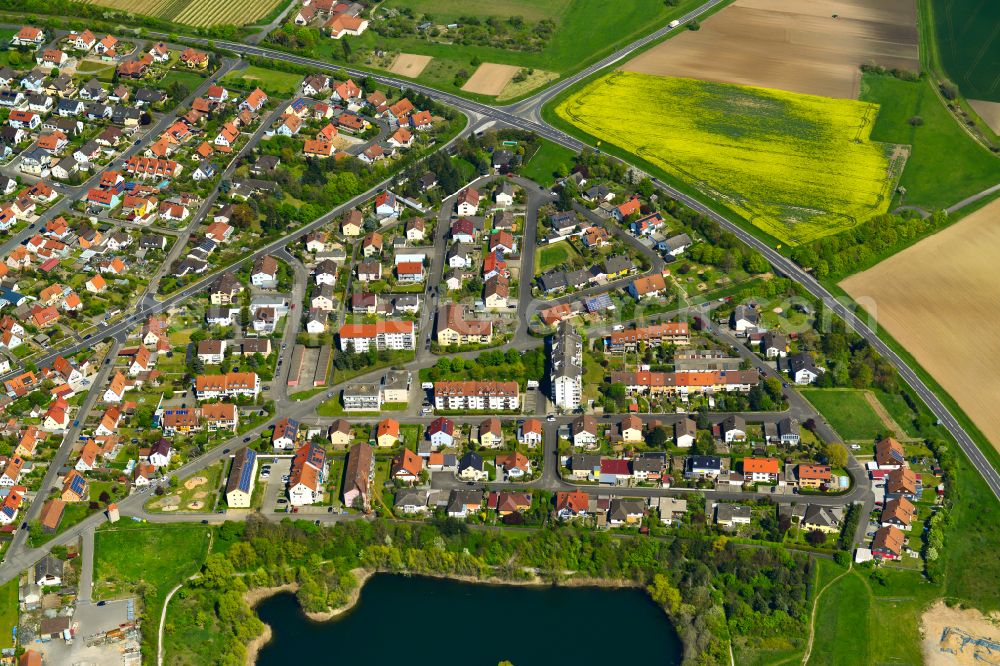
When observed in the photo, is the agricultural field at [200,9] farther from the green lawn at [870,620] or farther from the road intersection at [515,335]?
the green lawn at [870,620]

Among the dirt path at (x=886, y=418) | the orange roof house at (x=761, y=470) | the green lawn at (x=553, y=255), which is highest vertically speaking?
the green lawn at (x=553, y=255)

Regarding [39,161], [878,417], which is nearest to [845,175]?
[878,417]

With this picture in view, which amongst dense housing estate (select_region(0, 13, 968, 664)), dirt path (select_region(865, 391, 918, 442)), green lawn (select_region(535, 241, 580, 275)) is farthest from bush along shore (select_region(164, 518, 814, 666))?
green lawn (select_region(535, 241, 580, 275))

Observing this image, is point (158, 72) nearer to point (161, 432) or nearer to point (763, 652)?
point (161, 432)

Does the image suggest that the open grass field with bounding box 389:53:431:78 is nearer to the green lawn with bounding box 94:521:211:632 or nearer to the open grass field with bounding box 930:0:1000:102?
the open grass field with bounding box 930:0:1000:102

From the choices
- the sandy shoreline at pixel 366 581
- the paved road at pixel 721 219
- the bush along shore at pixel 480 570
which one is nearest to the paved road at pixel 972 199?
the paved road at pixel 721 219

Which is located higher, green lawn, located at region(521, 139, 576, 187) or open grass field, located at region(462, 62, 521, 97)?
open grass field, located at region(462, 62, 521, 97)
